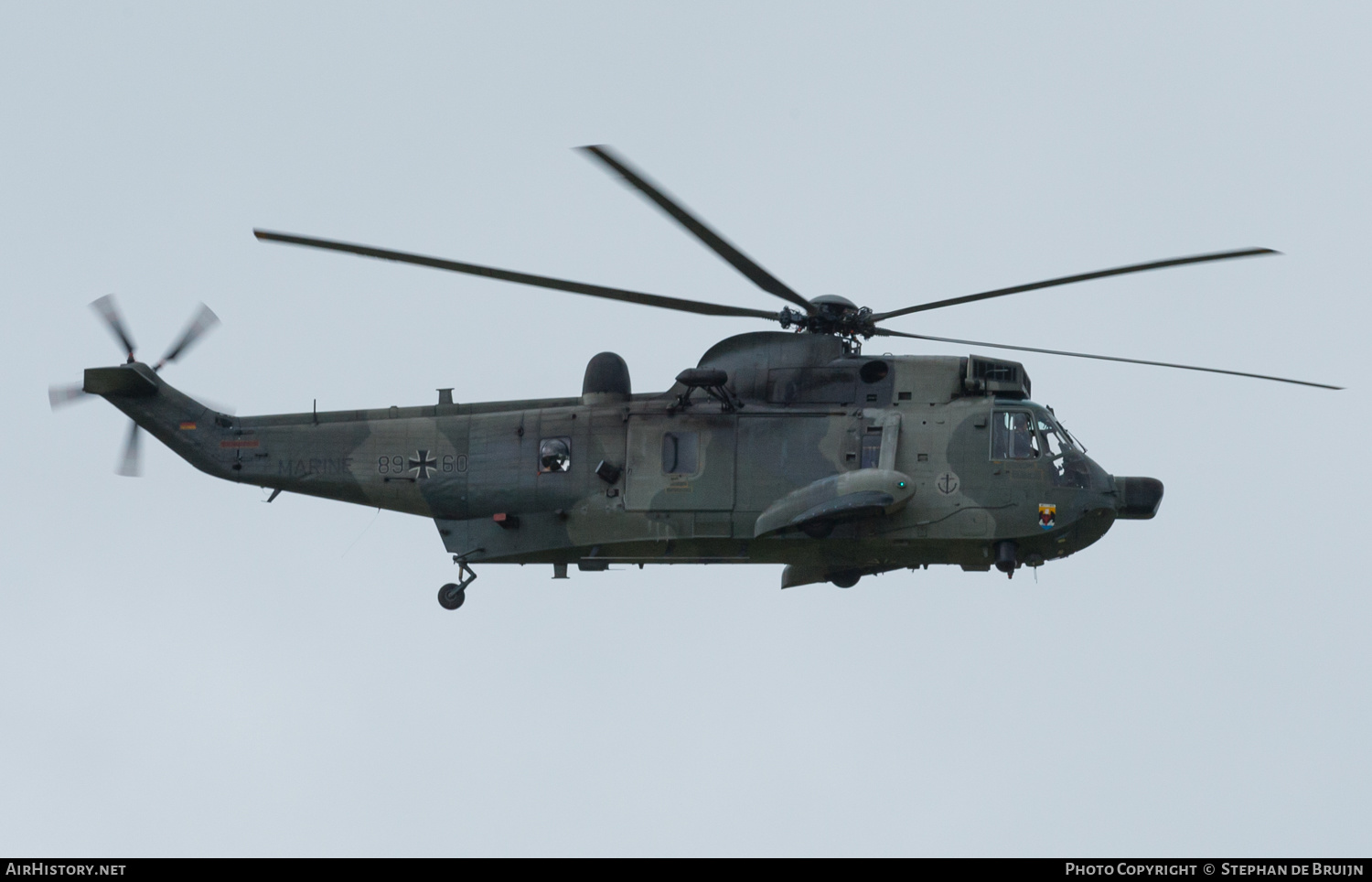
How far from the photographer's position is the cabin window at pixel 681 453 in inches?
908

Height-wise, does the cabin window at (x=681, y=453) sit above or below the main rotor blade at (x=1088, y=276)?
below

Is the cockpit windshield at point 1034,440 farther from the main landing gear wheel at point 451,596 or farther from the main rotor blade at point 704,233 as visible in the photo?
the main landing gear wheel at point 451,596

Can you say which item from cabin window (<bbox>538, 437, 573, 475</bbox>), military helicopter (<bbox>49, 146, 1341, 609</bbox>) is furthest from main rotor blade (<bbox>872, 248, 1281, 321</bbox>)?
cabin window (<bbox>538, 437, 573, 475</bbox>)

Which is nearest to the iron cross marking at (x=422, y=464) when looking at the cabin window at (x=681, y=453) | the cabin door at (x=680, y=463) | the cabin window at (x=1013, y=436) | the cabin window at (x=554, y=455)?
the cabin window at (x=554, y=455)

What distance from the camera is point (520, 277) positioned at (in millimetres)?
20703

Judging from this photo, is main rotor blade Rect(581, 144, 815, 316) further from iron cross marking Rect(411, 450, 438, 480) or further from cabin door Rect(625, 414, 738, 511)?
iron cross marking Rect(411, 450, 438, 480)

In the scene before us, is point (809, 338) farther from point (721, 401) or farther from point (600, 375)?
point (600, 375)

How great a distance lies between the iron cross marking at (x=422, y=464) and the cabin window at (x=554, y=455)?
1643 millimetres

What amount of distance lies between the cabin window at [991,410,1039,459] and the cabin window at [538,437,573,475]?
19.2 feet

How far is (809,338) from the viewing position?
23.5 metres

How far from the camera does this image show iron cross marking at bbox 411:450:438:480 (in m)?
24.1

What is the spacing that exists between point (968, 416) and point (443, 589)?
7.75 meters

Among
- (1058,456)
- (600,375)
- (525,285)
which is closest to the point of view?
(525,285)

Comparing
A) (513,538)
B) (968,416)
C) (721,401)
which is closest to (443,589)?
(513,538)
